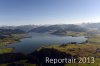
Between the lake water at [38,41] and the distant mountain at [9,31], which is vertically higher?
the distant mountain at [9,31]

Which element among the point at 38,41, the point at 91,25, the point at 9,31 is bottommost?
the point at 38,41

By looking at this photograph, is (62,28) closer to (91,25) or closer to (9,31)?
(91,25)

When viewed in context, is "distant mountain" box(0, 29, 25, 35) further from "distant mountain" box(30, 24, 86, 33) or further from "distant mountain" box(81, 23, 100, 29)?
"distant mountain" box(81, 23, 100, 29)

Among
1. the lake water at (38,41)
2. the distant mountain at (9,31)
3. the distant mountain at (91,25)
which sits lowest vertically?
the lake water at (38,41)

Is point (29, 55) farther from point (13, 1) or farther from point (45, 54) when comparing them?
point (13, 1)

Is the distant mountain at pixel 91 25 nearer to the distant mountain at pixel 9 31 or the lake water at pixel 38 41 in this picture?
the lake water at pixel 38 41

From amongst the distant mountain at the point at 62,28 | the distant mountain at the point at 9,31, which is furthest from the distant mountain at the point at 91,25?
the distant mountain at the point at 9,31

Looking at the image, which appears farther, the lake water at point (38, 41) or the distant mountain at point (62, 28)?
the distant mountain at point (62, 28)

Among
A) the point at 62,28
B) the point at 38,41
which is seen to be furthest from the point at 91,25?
the point at 38,41

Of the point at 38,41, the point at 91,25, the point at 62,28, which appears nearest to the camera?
the point at 38,41
